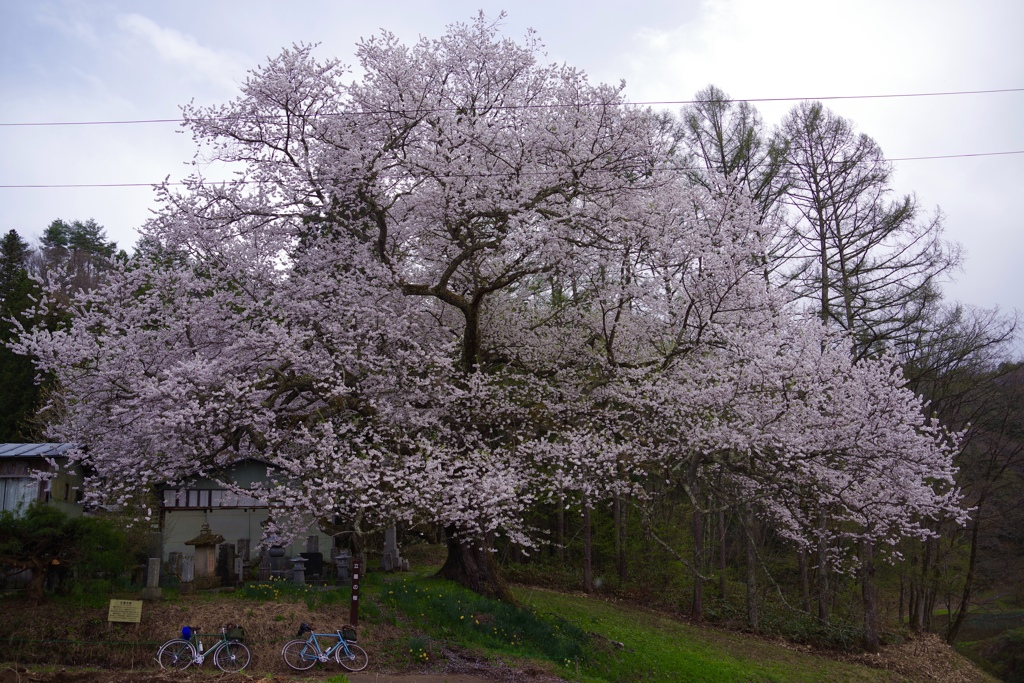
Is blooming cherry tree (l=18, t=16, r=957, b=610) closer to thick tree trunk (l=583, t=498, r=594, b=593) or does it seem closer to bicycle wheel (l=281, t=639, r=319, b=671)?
bicycle wheel (l=281, t=639, r=319, b=671)

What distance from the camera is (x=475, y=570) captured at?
13.0 metres

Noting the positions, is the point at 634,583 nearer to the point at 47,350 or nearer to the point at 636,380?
the point at 636,380

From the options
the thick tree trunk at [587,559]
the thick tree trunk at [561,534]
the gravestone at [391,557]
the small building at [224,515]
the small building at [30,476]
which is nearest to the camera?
the small building at [30,476]

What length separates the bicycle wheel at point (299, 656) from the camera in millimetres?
8883

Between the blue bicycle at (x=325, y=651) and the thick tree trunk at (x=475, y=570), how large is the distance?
3.52 meters

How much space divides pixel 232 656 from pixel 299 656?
0.82 m

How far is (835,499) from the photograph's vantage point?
436 inches

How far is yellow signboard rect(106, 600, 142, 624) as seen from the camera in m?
8.76

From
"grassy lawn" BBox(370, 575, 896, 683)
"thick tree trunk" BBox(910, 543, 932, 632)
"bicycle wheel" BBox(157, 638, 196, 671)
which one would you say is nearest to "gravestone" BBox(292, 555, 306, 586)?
"grassy lawn" BBox(370, 575, 896, 683)

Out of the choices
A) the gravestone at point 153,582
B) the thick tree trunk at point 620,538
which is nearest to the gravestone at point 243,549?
the gravestone at point 153,582

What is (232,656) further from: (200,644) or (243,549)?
(243,549)

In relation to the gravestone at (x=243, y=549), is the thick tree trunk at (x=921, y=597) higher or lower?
lower

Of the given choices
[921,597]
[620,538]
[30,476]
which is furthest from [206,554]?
[921,597]

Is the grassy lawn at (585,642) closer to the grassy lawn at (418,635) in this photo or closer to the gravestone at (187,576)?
the grassy lawn at (418,635)
